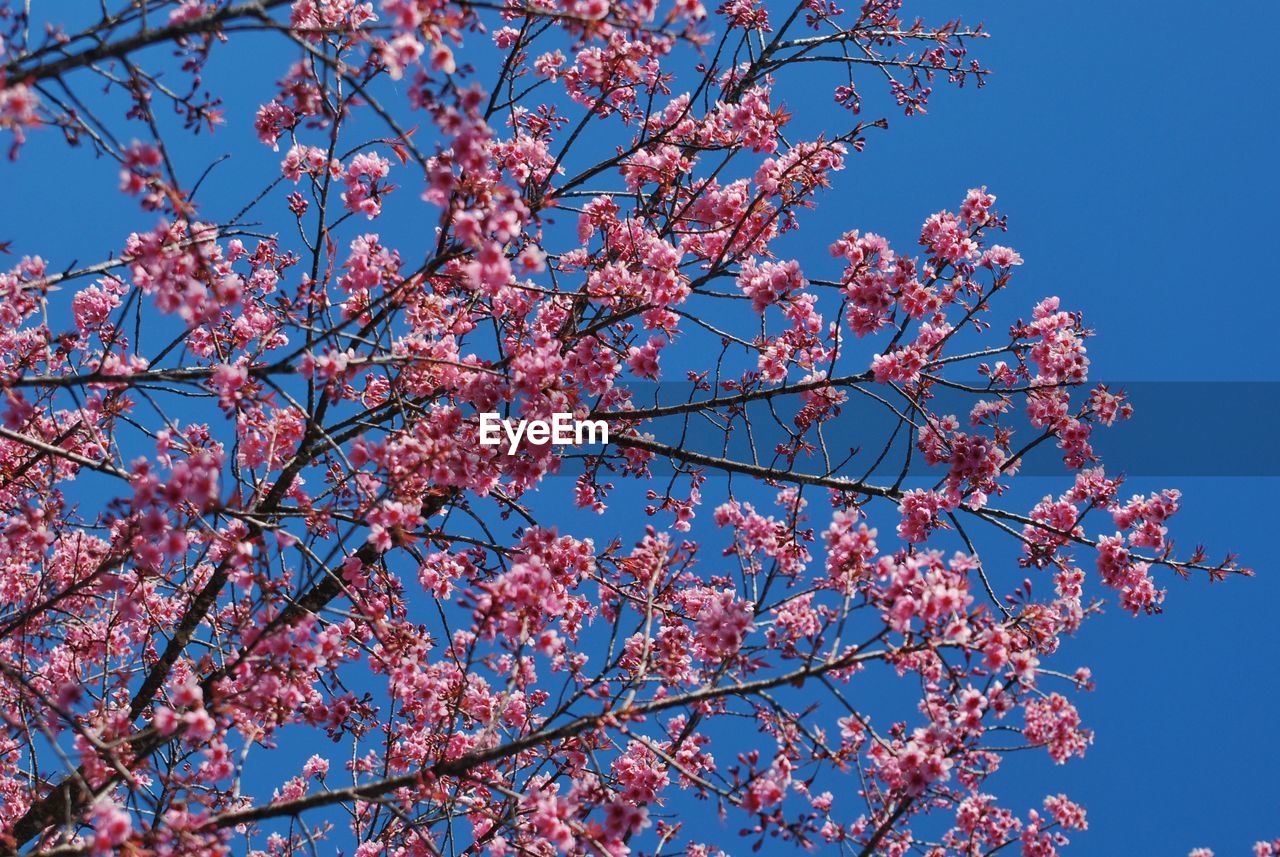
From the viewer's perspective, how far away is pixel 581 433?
6.33m

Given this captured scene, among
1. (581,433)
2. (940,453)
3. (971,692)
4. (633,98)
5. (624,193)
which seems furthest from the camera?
(633,98)

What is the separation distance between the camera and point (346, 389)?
543cm

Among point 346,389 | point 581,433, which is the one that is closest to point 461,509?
point 581,433

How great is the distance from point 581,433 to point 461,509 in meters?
1.02

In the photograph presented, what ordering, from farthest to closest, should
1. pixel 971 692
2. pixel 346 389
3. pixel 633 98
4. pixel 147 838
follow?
pixel 633 98 < pixel 346 389 < pixel 971 692 < pixel 147 838

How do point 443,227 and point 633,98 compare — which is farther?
point 633,98

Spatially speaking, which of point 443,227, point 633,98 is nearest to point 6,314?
point 443,227

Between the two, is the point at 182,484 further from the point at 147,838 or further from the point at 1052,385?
the point at 1052,385

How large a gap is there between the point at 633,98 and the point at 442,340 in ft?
11.3

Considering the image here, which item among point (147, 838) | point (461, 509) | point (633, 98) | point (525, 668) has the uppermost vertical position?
point (633, 98)

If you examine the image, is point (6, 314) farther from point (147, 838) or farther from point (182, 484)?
point (147, 838)

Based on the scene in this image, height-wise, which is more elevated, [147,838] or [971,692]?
[971,692]

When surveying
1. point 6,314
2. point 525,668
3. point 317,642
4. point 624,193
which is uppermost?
point 624,193

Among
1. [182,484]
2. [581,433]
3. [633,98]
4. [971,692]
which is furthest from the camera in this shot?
[633,98]
